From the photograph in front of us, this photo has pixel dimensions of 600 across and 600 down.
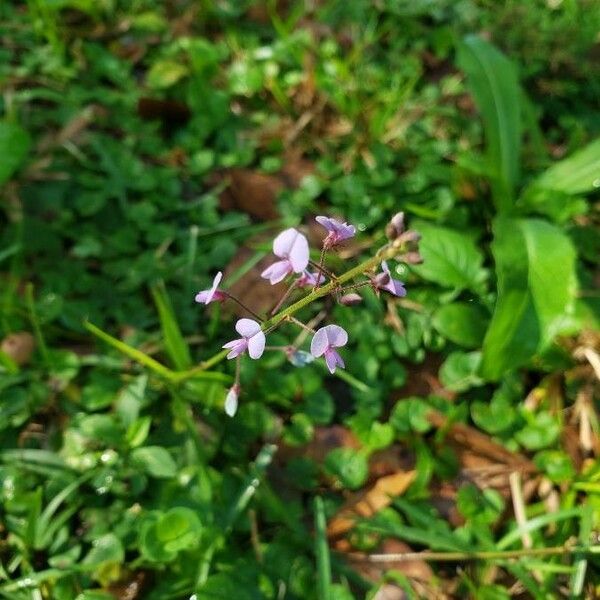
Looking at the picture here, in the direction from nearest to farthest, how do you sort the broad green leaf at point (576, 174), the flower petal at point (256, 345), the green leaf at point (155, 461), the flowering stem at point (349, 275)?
the flowering stem at point (349, 275)
the flower petal at point (256, 345)
the green leaf at point (155, 461)
the broad green leaf at point (576, 174)

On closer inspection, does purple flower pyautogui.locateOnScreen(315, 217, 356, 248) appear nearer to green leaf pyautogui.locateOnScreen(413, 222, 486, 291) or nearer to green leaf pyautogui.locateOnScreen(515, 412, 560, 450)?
green leaf pyautogui.locateOnScreen(413, 222, 486, 291)

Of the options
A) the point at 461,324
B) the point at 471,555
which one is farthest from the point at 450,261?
the point at 471,555

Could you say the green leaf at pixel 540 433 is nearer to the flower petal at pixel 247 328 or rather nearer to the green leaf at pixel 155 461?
Answer: the green leaf at pixel 155 461

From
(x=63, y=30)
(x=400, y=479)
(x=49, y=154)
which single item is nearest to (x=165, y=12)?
(x=63, y=30)

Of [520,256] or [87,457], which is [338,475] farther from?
[520,256]

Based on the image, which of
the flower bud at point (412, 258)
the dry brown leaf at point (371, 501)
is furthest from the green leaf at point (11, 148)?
the flower bud at point (412, 258)

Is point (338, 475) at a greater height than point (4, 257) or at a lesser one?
lesser
